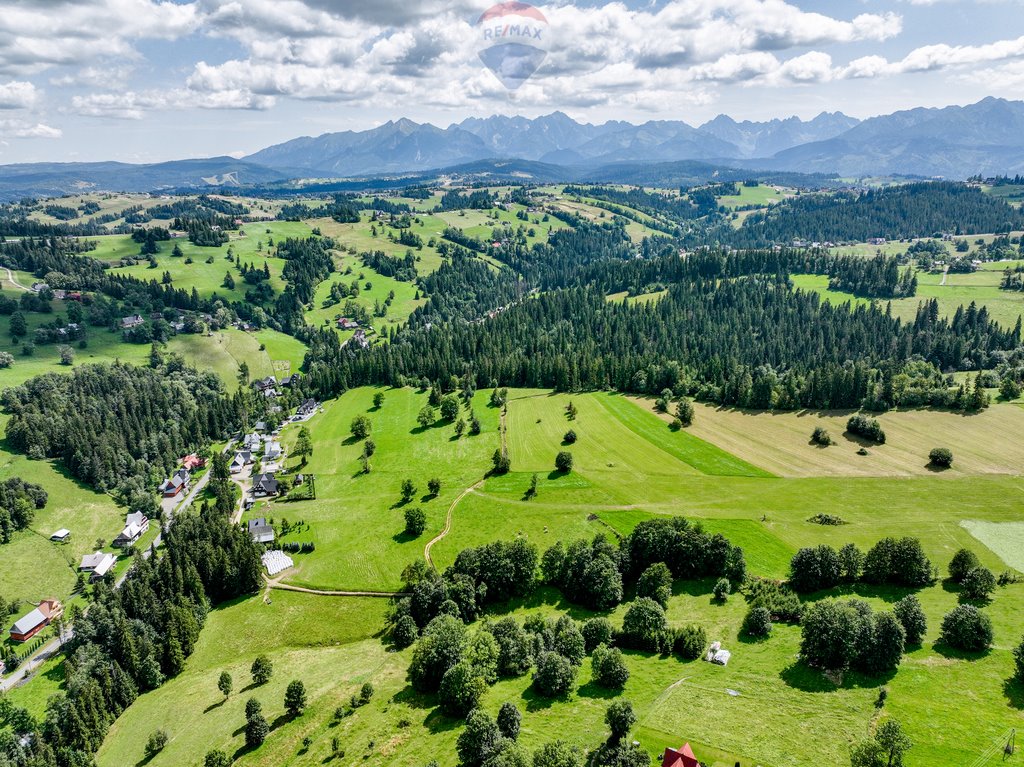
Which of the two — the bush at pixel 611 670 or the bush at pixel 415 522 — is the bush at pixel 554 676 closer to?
the bush at pixel 611 670

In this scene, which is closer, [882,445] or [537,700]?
[537,700]

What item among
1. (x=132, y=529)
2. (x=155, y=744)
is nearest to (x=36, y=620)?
(x=132, y=529)

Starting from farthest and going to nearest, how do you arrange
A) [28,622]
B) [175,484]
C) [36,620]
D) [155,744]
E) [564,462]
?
[175,484]
[564,462]
[36,620]
[28,622]
[155,744]

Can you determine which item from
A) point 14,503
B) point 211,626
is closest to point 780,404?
point 211,626

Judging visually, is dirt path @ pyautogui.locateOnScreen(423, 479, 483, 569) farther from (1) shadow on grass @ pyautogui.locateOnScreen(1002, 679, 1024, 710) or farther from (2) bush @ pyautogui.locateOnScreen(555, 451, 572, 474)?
Answer: (1) shadow on grass @ pyautogui.locateOnScreen(1002, 679, 1024, 710)

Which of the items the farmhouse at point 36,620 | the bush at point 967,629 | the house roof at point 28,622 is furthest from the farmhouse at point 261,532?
the bush at point 967,629

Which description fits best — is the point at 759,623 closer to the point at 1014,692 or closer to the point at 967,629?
the point at 967,629
